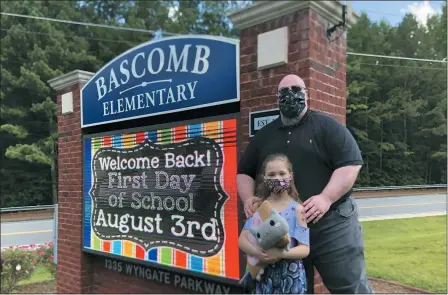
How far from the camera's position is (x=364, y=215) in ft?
42.4

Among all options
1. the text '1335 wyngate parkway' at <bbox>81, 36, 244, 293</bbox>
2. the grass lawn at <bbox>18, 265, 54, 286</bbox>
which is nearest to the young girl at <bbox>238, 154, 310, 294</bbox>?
the text '1335 wyngate parkway' at <bbox>81, 36, 244, 293</bbox>

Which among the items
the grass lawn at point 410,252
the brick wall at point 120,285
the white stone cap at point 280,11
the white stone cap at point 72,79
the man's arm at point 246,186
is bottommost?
the grass lawn at point 410,252

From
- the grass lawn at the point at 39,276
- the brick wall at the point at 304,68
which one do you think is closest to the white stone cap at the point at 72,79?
the brick wall at the point at 304,68

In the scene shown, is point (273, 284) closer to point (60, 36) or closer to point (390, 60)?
point (390, 60)

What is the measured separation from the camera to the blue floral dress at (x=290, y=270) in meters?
2.33

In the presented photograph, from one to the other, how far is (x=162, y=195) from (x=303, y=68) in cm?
198

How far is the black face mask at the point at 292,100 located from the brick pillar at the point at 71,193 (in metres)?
3.63

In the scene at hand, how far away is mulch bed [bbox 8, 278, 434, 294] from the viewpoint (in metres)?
5.77

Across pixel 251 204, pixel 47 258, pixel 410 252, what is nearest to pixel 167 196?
pixel 251 204

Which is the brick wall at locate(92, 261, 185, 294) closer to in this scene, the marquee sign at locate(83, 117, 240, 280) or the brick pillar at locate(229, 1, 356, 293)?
the marquee sign at locate(83, 117, 240, 280)

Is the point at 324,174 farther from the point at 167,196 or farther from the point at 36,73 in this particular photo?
the point at 36,73

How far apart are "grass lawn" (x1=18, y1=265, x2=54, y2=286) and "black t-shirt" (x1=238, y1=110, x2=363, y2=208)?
5.76 m

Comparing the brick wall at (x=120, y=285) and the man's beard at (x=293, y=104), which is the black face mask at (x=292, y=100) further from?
the brick wall at (x=120, y=285)

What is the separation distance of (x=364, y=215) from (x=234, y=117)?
408 inches
